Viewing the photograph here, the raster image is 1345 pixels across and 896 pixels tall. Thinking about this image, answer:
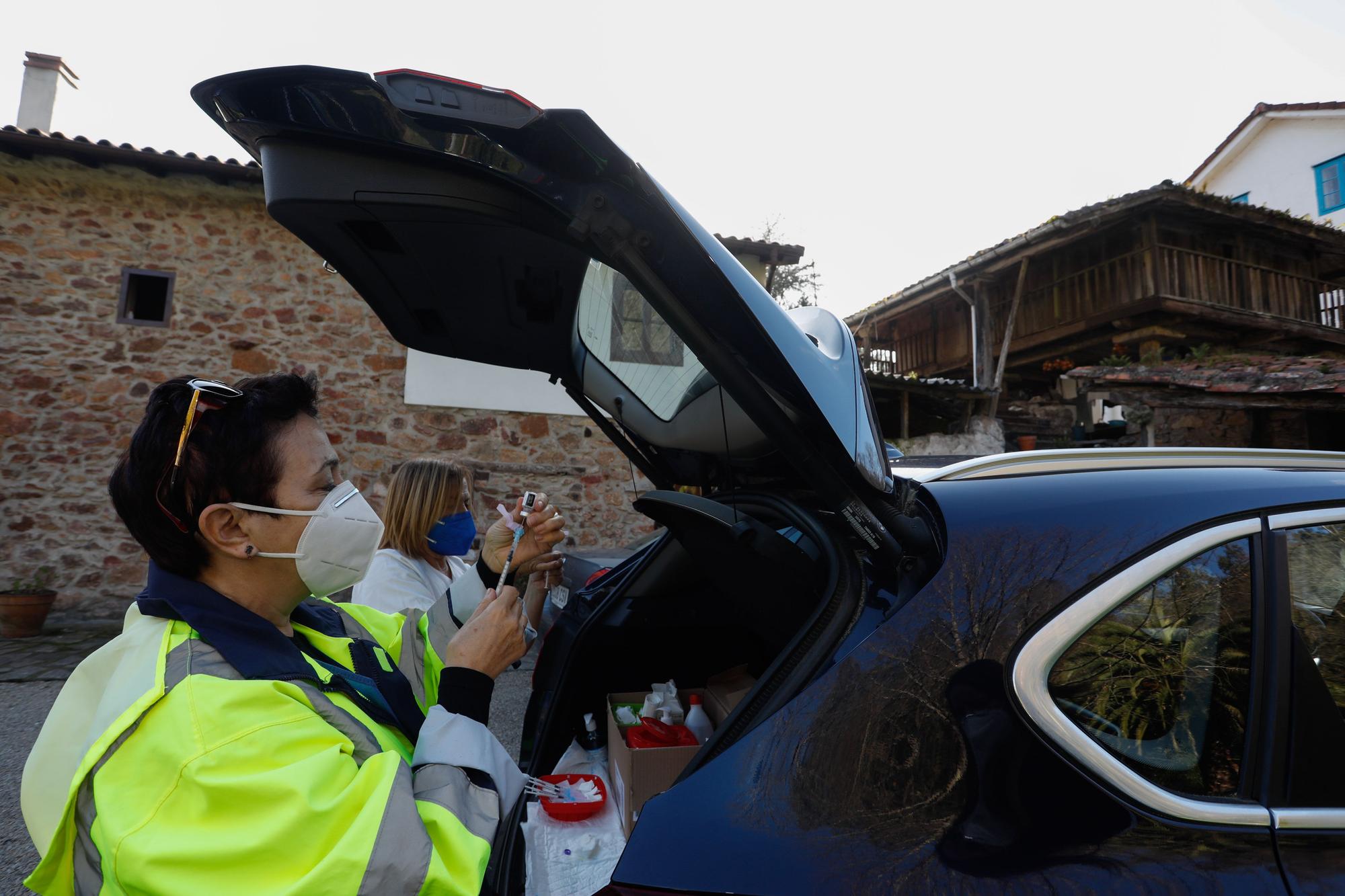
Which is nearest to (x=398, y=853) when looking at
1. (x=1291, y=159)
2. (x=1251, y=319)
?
(x=1251, y=319)

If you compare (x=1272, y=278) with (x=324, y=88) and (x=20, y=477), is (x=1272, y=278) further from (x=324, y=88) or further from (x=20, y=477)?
(x=20, y=477)

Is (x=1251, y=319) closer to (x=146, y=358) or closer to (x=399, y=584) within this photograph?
(x=399, y=584)

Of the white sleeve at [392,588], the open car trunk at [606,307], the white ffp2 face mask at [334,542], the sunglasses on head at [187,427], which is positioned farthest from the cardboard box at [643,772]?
the white sleeve at [392,588]

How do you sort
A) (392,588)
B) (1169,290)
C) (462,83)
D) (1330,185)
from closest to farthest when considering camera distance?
(462,83), (392,588), (1169,290), (1330,185)

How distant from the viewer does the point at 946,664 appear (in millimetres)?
1046

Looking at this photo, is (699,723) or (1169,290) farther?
(1169,290)

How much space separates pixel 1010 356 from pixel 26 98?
16732mm

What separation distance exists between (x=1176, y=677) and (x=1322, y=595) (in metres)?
0.31

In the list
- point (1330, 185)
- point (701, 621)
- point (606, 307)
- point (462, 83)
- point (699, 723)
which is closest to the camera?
point (462, 83)

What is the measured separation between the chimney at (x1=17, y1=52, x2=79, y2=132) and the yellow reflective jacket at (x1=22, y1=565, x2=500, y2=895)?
38.5 ft

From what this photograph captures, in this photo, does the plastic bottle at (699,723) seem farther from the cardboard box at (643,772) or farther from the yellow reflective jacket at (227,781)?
the yellow reflective jacket at (227,781)

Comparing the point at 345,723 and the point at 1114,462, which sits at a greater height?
the point at 1114,462

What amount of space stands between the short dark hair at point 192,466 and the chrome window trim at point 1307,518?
1721 millimetres

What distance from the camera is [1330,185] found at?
18.2m
